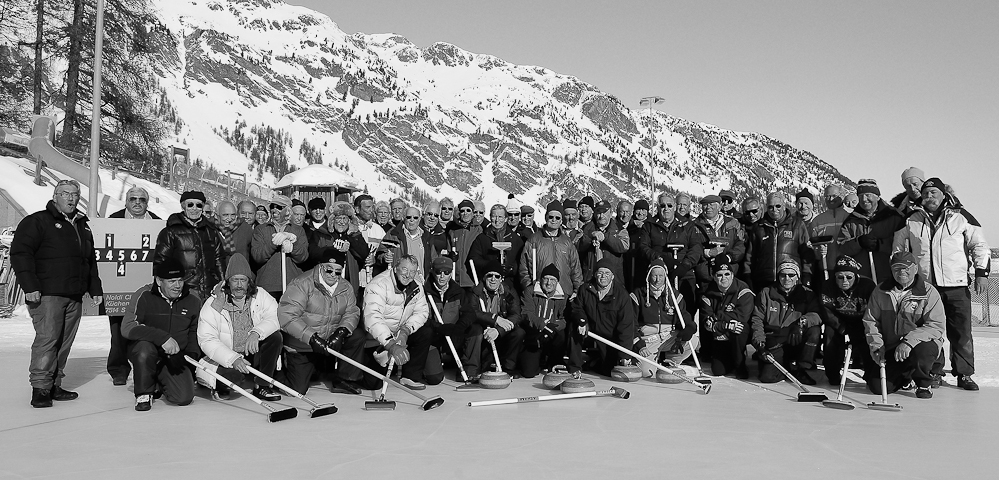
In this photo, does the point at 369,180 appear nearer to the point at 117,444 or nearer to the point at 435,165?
the point at 435,165

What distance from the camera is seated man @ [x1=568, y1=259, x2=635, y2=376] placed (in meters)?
7.18

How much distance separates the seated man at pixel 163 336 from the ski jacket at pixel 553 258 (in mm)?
3400

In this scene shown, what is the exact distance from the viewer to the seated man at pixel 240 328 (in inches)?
229

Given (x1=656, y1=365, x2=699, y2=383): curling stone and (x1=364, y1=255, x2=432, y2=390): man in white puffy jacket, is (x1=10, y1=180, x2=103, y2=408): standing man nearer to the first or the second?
(x1=364, y1=255, x2=432, y2=390): man in white puffy jacket

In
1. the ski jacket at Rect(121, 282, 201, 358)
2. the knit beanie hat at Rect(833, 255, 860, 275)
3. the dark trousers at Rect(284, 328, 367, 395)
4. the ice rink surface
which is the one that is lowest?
the ice rink surface

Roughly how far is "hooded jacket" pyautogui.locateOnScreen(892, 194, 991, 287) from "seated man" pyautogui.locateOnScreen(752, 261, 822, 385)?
1.06m

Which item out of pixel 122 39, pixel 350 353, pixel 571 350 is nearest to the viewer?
pixel 350 353

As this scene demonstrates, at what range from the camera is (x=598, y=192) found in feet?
637

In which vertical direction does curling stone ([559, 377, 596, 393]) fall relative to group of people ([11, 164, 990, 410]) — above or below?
below

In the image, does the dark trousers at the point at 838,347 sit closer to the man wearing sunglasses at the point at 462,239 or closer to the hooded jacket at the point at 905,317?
the hooded jacket at the point at 905,317

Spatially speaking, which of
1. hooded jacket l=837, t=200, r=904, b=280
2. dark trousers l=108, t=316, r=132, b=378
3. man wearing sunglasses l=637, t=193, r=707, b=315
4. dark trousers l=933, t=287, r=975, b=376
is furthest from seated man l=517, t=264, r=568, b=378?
dark trousers l=108, t=316, r=132, b=378

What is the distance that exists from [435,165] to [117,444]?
195 m

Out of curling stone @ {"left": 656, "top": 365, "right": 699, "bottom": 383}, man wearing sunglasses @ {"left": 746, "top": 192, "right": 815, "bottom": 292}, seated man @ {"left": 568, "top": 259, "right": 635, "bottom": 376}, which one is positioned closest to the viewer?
curling stone @ {"left": 656, "top": 365, "right": 699, "bottom": 383}

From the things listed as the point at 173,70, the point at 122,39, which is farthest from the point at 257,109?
the point at 122,39
